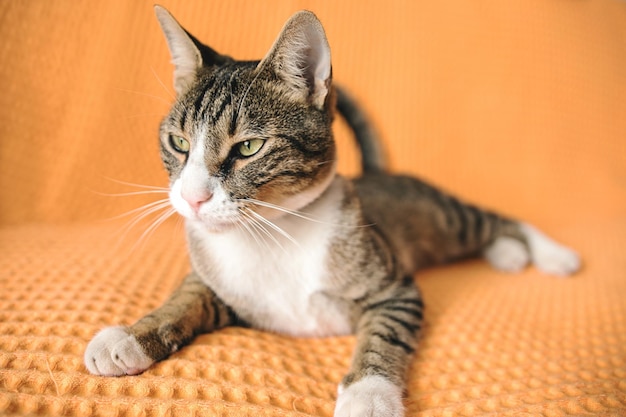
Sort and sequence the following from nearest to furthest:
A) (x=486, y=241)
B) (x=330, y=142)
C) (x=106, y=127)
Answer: (x=330, y=142) < (x=106, y=127) < (x=486, y=241)

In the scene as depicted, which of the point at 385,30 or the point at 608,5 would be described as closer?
the point at 385,30

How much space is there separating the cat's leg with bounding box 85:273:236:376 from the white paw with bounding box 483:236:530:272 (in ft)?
2.63

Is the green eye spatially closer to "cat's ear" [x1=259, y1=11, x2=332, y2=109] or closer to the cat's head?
the cat's head

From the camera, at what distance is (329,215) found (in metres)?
0.86

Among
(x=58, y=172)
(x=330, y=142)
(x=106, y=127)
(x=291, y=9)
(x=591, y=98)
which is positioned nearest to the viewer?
(x=330, y=142)

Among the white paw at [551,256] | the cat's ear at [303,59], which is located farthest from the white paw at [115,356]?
the white paw at [551,256]

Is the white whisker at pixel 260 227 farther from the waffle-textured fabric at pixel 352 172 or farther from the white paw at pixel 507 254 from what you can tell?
the white paw at pixel 507 254

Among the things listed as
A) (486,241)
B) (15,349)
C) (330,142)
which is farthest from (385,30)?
(15,349)

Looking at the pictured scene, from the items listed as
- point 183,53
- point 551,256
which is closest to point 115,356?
point 183,53

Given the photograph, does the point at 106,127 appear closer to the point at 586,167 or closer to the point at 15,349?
the point at 15,349

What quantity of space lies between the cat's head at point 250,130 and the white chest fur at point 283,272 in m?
0.06

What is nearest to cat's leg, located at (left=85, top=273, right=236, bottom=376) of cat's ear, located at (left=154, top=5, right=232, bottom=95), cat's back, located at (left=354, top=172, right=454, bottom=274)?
cat's ear, located at (left=154, top=5, right=232, bottom=95)

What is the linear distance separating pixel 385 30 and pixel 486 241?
2.36ft

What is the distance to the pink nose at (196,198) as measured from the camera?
2.19 feet
